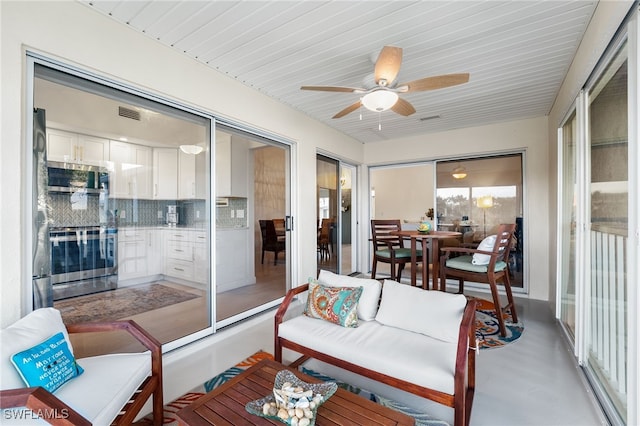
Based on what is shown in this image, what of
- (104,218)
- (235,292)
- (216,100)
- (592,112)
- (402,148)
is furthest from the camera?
(402,148)

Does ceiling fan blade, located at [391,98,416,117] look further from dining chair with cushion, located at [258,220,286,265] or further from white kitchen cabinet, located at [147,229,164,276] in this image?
white kitchen cabinet, located at [147,229,164,276]

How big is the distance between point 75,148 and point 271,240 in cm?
245

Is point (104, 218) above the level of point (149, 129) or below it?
below

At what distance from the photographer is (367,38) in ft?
7.63

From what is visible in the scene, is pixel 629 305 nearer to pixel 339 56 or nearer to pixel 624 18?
pixel 624 18

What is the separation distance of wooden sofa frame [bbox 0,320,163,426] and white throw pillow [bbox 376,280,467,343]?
1515mm

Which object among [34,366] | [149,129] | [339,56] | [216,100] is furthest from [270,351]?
[339,56]

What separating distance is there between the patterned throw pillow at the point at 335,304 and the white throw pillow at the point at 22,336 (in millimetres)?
1540

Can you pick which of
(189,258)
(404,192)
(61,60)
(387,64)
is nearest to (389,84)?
(387,64)

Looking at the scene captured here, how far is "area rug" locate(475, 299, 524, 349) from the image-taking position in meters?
2.72

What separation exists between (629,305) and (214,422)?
2050 mm

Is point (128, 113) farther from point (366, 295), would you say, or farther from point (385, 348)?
point (385, 348)

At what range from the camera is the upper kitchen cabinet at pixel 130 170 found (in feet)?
7.93

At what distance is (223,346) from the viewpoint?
8.77ft
